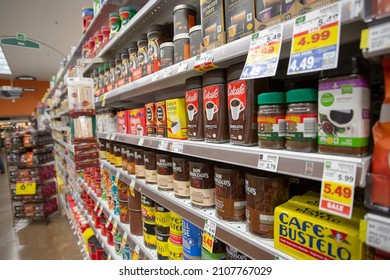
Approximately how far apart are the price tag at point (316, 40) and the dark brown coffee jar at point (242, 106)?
0.62 ft

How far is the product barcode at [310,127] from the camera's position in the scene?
1.91 ft

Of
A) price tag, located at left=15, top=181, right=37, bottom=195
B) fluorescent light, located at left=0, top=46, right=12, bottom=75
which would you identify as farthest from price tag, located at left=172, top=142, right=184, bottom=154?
fluorescent light, located at left=0, top=46, right=12, bottom=75

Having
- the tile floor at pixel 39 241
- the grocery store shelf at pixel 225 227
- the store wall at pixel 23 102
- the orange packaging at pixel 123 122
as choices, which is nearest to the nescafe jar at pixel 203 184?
the grocery store shelf at pixel 225 227

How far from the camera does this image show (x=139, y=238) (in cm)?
147

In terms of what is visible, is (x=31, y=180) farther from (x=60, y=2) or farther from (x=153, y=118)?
(x=153, y=118)

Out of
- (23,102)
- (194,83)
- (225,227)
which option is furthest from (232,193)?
(23,102)

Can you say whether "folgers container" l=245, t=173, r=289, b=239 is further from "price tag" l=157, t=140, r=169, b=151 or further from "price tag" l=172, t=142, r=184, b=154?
"price tag" l=157, t=140, r=169, b=151

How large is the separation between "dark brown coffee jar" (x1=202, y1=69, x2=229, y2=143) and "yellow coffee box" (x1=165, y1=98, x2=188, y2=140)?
191 millimetres

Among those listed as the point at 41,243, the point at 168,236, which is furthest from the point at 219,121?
the point at 41,243

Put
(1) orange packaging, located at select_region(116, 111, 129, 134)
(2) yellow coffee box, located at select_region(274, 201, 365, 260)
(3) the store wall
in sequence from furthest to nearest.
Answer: (3) the store wall, (1) orange packaging, located at select_region(116, 111, 129, 134), (2) yellow coffee box, located at select_region(274, 201, 365, 260)

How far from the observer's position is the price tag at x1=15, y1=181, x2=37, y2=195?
151 inches
